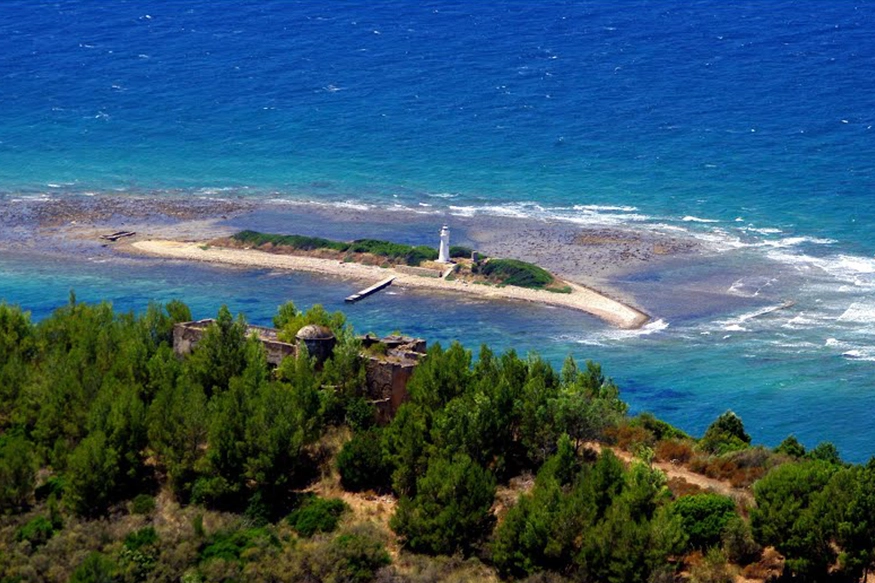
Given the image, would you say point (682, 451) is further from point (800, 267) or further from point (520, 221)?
point (520, 221)

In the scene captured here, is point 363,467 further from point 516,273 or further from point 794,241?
point 794,241

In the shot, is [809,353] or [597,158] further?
[597,158]

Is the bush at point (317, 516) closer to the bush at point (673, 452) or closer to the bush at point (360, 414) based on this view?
the bush at point (360, 414)

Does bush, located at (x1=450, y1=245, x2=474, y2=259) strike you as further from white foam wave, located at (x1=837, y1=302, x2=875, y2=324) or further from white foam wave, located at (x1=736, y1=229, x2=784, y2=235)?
white foam wave, located at (x1=837, y1=302, x2=875, y2=324)

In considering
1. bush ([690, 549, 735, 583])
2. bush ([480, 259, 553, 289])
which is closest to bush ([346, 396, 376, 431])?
bush ([690, 549, 735, 583])

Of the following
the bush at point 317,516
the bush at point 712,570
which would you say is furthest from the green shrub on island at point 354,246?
the bush at point 712,570

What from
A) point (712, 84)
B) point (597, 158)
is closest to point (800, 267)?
point (597, 158)
